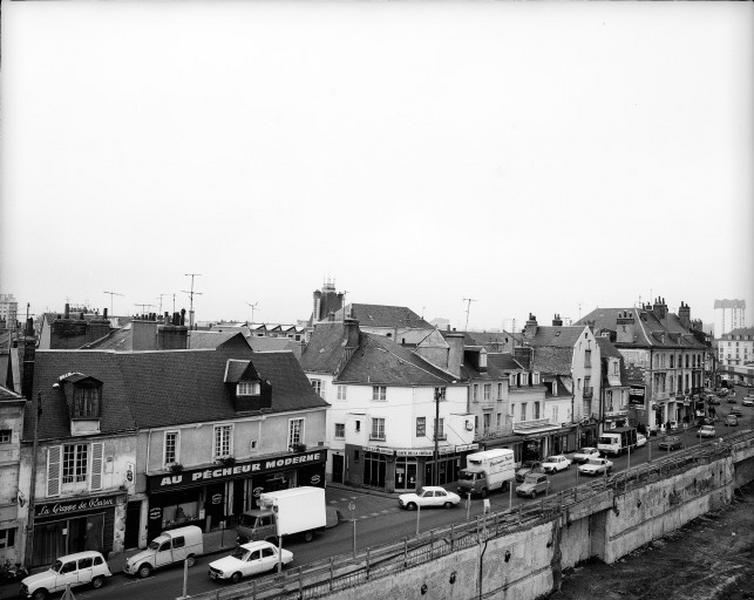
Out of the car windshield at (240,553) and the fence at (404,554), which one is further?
the car windshield at (240,553)

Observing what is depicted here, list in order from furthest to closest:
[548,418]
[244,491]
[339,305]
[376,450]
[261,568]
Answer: [339,305] < [548,418] < [376,450] < [244,491] < [261,568]

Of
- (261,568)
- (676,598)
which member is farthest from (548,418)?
(261,568)

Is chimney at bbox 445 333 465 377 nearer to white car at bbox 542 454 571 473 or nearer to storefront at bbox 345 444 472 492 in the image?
storefront at bbox 345 444 472 492

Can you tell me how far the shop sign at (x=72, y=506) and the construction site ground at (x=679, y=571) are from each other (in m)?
20.4

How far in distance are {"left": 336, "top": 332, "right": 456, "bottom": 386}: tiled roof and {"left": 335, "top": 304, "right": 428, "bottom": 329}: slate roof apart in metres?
35.4

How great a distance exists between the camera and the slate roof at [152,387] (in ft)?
95.4

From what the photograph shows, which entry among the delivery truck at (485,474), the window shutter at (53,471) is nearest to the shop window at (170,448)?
the window shutter at (53,471)

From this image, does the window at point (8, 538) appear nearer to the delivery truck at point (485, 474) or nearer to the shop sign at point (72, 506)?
the shop sign at point (72, 506)

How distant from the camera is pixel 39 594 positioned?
23312 mm

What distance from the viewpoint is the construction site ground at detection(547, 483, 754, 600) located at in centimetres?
3131

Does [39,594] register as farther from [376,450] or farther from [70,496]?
[376,450]

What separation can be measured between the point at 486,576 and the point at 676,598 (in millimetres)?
10445

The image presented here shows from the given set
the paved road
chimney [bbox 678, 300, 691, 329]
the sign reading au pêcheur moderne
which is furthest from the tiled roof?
chimney [bbox 678, 300, 691, 329]

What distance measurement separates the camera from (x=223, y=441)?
1329 inches
